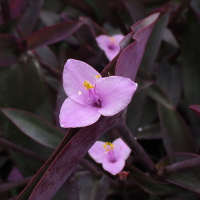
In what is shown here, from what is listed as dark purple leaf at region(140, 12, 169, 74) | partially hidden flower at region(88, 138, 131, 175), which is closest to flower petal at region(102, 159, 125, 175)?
partially hidden flower at region(88, 138, 131, 175)

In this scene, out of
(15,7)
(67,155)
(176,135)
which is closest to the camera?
(67,155)

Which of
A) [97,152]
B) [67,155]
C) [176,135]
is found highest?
[67,155]

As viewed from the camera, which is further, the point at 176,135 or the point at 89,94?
the point at 176,135

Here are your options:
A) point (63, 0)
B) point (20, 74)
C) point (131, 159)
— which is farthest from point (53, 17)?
point (131, 159)

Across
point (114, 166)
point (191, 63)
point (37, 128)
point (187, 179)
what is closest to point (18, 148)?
point (37, 128)

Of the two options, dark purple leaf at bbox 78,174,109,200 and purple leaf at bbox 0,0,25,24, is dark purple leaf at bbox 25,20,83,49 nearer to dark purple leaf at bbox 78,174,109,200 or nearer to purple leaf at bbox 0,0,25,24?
purple leaf at bbox 0,0,25,24

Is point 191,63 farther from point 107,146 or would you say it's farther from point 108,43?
point 107,146

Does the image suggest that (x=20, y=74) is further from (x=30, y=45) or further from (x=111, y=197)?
(x=111, y=197)

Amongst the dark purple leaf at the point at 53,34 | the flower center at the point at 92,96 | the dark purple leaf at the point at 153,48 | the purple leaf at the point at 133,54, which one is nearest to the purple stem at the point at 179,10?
the dark purple leaf at the point at 153,48
